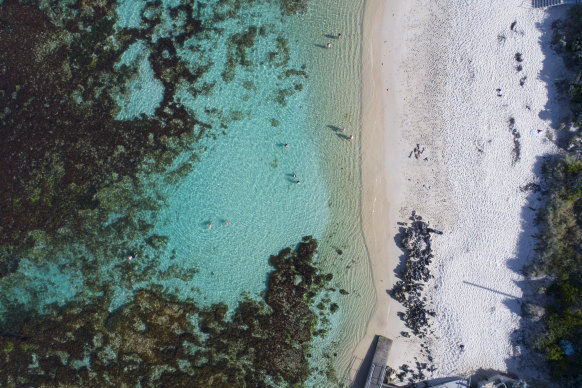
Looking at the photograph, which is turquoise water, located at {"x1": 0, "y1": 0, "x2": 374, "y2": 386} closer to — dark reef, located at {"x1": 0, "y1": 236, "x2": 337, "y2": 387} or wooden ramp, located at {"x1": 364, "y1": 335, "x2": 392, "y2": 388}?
dark reef, located at {"x1": 0, "y1": 236, "x2": 337, "y2": 387}

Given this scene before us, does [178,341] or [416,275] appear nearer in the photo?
[416,275]

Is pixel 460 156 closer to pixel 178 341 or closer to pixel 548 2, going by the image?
pixel 548 2

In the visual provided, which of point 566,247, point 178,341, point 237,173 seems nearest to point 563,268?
point 566,247

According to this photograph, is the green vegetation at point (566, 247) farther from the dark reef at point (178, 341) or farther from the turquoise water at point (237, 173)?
the dark reef at point (178, 341)

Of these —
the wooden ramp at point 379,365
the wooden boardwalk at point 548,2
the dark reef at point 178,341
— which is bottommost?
the dark reef at point 178,341

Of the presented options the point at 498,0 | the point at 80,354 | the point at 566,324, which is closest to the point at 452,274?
the point at 566,324

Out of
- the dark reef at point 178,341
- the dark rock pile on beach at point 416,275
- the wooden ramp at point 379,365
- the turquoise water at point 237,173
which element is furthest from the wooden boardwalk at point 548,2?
the wooden ramp at point 379,365
